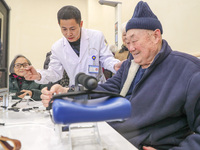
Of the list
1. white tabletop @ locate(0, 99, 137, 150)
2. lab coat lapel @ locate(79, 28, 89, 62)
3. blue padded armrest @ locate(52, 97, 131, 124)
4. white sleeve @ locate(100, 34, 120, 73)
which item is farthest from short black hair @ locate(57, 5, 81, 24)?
blue padded armrest @ locate(52, 97, 131, 124)

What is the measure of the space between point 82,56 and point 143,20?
104 cm

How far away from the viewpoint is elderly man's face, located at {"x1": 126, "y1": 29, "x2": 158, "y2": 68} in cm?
94

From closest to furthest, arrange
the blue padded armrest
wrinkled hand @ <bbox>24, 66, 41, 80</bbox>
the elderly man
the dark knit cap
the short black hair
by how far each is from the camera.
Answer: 1. the blue padded armrest
2. the elderly man
3. the dark knit cap
4. wrinkled hand @ <bbox>24, 66, 41, 80</bbox>
5. the short black hair

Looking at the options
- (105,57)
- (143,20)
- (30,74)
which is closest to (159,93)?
(143,20)

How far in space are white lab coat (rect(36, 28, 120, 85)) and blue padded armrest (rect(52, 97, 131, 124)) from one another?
141 centimetres

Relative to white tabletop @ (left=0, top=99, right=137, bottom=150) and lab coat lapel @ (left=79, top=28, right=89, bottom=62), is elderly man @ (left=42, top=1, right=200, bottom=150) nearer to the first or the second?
white tabletop @ (left=0, top=99, right=137, bottom=150)

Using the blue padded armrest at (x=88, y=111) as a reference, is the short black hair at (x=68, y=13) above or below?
above

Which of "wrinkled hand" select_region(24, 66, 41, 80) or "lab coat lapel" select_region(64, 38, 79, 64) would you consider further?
"lab coat lapel" select_region(64, 38, 79, 64)

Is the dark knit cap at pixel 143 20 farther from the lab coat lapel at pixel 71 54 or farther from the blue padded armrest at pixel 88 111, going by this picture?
the lab coat lapel at pixel 71 54

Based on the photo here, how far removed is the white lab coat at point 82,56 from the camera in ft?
6.10

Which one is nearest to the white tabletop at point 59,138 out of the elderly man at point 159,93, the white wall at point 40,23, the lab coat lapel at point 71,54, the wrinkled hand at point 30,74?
the elderly man at point 159,93

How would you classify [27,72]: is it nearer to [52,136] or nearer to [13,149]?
[52,136]

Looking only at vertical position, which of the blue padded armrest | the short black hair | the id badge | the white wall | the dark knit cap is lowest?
the blue padded armrest

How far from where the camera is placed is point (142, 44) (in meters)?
0.95
